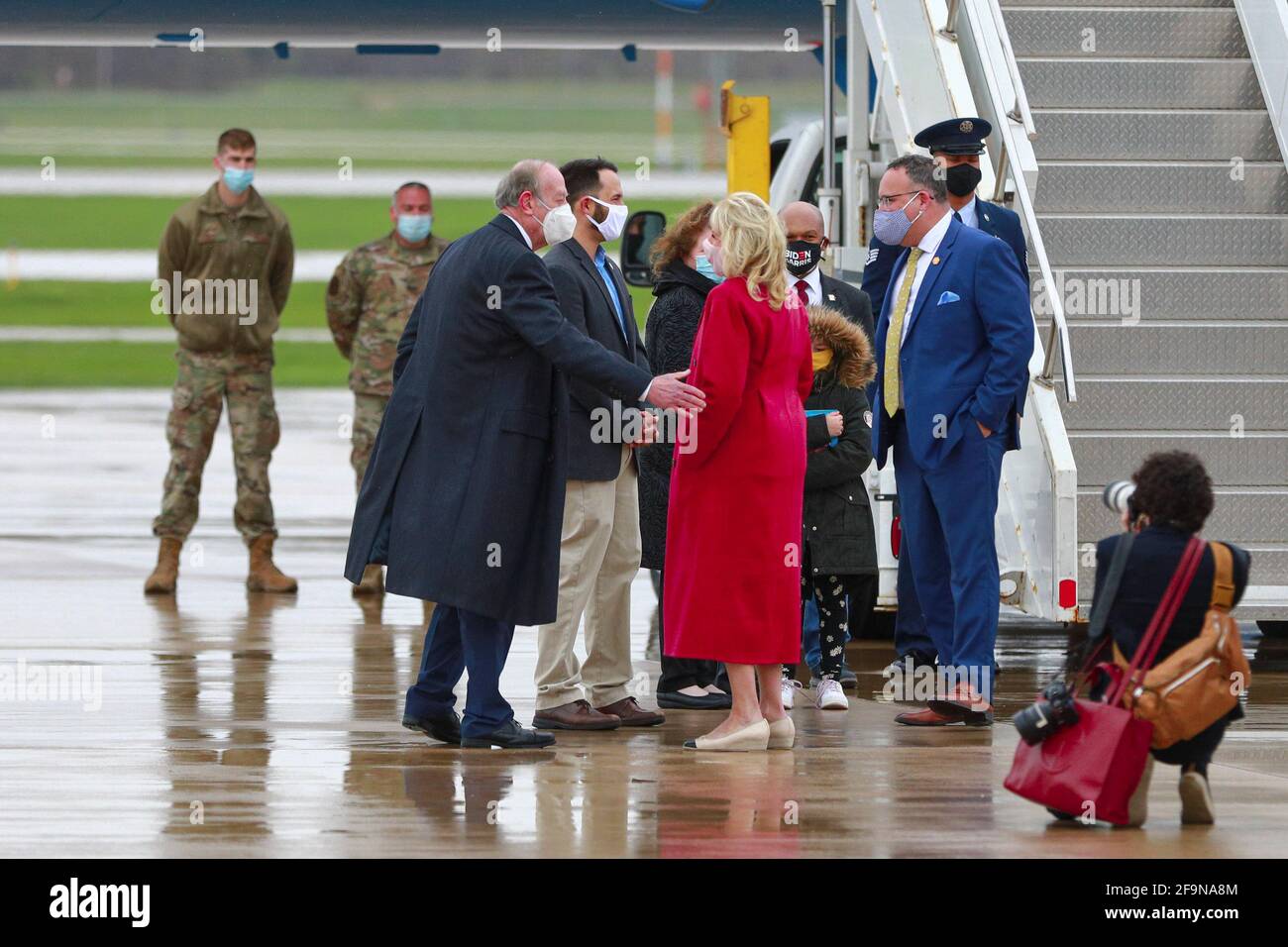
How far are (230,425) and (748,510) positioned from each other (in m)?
5.51

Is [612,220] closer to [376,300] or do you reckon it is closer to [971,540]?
[971,540]

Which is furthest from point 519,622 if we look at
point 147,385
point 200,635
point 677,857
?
point 147,385

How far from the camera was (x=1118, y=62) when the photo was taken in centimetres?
1057

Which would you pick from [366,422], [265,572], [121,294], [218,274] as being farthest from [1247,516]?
[121,294]

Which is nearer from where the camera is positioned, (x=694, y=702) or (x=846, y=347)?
(x=846, y=347)

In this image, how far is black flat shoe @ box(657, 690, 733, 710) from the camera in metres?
8.15

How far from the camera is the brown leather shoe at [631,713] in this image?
7645 millimetres

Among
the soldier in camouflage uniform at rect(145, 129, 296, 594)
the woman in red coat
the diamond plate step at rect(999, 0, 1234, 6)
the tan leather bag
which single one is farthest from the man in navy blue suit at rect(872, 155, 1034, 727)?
the soldier in camouflage uniform at rect(145, 129, 296, 594)

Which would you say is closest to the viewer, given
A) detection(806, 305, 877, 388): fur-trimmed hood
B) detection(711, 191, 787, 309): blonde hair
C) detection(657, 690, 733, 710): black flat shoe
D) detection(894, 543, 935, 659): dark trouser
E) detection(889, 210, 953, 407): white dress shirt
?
detection(711, 191, 787, 309): blonde hair

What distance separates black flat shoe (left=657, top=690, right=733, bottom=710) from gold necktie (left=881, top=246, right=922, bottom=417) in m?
1.20

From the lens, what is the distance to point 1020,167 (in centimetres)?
881

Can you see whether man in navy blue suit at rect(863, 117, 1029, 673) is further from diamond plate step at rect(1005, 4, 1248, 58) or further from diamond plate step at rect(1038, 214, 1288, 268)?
diamond plate step at rect(1005, 4, 1248, 58)

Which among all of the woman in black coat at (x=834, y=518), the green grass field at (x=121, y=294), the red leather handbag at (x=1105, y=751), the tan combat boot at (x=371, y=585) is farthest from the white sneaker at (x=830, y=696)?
the green grass field at (x=121, y=294)

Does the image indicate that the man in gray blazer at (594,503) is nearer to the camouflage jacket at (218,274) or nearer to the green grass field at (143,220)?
the camouflage jacket at (218,274)
